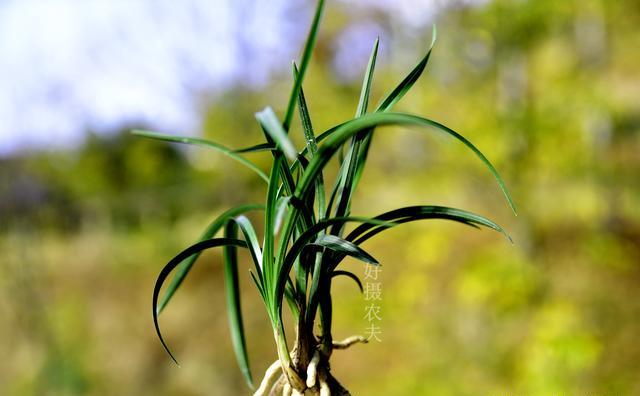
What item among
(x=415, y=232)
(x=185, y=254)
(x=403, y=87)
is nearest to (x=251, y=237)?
(x=185, y=254)

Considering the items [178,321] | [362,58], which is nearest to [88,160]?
[178,321]

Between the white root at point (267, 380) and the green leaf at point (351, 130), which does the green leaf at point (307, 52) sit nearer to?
the green leaf at point (351, 130)

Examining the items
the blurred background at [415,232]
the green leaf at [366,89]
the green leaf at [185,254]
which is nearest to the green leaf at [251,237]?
the green leaf at [185,254]

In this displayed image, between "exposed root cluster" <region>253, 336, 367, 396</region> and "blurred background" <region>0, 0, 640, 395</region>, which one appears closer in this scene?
"exposed root cluster" <region>253, 336, 367, 396</region>

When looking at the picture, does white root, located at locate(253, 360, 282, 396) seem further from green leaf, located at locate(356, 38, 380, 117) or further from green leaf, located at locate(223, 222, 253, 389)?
green leaf, located at locate(356, 38, 380, 117)

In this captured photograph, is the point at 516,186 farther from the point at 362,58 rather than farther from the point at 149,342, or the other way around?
the point at 149,342

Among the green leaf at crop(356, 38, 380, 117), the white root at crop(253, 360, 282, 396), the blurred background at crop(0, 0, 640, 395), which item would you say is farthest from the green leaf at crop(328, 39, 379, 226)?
the blurred background at crop(0, 0, 640, 395)

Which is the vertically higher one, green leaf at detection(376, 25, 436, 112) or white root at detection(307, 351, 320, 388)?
green leaf at detection(376, 25, 436, 112)

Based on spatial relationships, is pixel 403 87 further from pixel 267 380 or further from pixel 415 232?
pixel 415 232
